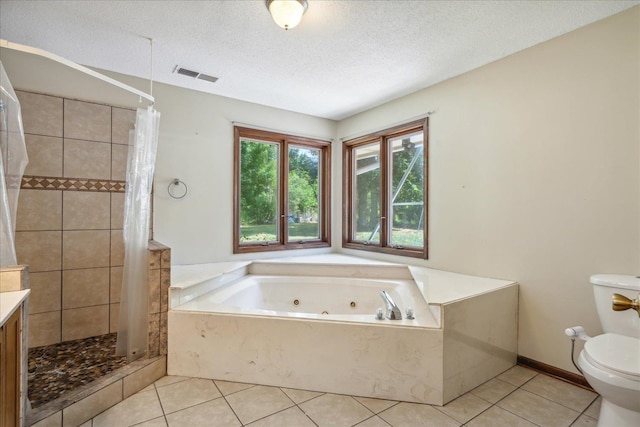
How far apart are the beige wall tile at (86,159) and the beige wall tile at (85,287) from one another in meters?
0.75

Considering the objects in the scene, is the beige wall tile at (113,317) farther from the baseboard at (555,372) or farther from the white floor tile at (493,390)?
the baseboard at (555,372)

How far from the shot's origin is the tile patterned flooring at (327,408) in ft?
5.25

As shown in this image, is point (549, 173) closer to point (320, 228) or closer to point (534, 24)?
point (534, 24)

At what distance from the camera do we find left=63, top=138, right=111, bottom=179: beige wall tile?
2346mm

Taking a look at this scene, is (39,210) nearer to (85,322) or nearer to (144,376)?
(85,322)

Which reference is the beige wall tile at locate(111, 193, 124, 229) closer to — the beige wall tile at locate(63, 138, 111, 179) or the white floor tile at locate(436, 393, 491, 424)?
the beige wall tile at locate(63, 138, 111, 179)

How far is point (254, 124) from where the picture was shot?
331cm

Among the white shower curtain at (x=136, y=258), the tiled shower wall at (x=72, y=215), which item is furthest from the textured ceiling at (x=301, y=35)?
the white shower curtain at (x=136, y=258)

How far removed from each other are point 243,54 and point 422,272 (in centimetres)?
227

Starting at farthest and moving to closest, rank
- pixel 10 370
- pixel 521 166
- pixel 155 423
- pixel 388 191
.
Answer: pixel 388 191 < pixel 521 166 < pixel 155 423 < pixel 10 370

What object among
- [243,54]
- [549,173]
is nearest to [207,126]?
[243,54]

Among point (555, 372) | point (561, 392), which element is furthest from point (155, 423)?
point (555, 372)

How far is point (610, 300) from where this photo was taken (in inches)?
66.4

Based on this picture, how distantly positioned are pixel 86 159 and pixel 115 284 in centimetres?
103
